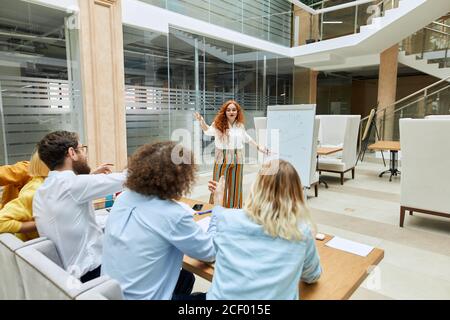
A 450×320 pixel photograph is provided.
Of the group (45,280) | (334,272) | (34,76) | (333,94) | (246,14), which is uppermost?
(246,14)

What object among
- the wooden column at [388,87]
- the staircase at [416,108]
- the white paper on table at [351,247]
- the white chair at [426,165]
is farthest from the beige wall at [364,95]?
the white paper on table at [351,247]

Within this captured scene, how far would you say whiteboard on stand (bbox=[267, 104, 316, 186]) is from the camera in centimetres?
357

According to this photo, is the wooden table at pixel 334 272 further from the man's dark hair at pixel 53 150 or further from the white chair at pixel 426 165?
the white chair at pixel 426 165

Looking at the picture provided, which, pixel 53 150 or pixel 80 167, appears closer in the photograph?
pixel 53 150

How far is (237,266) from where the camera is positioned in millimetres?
1065

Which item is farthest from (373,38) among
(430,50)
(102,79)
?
(102,79)

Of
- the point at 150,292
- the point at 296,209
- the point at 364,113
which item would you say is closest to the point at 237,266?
the point at 296,209

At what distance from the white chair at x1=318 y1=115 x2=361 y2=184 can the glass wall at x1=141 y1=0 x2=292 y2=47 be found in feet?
9.70

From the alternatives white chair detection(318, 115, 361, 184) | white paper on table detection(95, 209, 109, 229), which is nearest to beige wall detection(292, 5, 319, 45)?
white chair detection(318, 115, 361, 184)

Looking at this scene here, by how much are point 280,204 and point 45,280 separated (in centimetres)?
88

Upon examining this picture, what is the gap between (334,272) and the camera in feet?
4.33

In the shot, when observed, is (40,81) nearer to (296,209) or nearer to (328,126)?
(296,209)

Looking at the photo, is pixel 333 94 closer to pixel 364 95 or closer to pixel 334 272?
pixel 364 95
